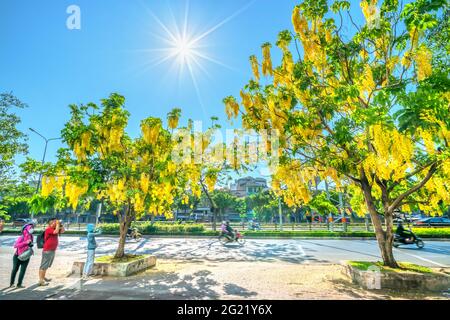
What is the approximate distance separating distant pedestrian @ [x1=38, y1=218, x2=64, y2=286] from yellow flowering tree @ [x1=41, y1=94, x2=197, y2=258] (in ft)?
2.61

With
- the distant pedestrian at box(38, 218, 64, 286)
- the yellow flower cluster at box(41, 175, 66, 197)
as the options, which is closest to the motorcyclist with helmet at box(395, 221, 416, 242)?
the distant pedestrian at box(38, 218, 64, 286)

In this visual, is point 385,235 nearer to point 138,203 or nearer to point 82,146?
point 138,203

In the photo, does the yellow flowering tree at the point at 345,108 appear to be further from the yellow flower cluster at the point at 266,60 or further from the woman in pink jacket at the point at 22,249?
the woman in pink jacket at the point at 22,249

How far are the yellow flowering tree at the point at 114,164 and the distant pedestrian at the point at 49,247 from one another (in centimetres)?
79

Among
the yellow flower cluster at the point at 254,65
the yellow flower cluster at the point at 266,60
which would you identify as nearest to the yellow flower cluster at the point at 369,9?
the yellow flower cluster at the point at 266,60

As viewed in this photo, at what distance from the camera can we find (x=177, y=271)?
7871mm

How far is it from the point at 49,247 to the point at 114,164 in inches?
108

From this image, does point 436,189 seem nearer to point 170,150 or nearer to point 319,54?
point 319,54

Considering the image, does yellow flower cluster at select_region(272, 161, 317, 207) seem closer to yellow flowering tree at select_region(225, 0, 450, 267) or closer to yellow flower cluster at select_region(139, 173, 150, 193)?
yellow flowering tree at select_region(225, 0, 450, 267)

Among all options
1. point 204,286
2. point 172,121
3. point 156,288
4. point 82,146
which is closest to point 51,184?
point 82,146

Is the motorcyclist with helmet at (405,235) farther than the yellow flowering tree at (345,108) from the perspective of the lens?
Yes

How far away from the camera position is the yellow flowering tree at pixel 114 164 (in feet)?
23.6

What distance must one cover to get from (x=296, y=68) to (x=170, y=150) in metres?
4.82
